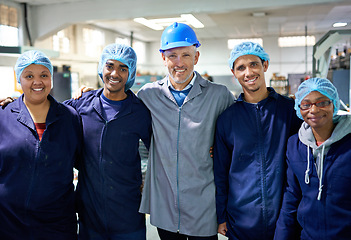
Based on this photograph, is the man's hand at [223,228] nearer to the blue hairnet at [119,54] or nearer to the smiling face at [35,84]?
the blue hairnet at [119,54]

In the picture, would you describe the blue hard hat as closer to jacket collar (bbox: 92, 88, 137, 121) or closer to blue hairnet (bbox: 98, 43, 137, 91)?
blue hairnet (bbox: 98, 43, 137, 91)

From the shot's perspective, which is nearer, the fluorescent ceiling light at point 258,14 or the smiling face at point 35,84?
the smiling face at point 35,84

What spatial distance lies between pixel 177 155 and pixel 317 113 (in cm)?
79

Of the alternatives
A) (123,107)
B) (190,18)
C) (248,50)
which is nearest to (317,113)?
(248,50)

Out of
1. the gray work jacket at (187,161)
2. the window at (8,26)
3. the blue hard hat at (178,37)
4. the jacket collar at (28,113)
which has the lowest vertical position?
the gray work jacket at (187,161)

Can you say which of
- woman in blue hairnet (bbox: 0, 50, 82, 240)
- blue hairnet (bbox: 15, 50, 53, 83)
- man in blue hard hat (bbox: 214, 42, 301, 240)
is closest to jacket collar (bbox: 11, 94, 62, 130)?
woman in blue hairnet (bbox: 0, 50, 82, 240)

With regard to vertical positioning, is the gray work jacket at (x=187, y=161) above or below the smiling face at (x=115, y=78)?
below

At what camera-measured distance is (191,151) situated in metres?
1.81

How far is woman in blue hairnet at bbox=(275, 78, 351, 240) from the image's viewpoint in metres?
1.37

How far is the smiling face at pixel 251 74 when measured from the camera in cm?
169

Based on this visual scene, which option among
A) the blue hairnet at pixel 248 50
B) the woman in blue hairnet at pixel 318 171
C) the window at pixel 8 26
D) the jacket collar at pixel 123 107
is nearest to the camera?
the woman in blue hairnet at pixel 318 171

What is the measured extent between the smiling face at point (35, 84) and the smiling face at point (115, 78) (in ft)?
1.10

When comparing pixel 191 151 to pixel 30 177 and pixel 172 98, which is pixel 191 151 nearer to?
pixel 172 98

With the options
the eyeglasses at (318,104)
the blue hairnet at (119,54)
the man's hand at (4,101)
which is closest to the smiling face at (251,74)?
the eyeglasses at (318,104)
